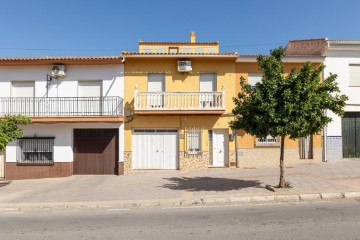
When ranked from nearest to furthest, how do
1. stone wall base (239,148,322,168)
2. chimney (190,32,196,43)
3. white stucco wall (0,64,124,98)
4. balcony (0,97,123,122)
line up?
balcony (0,97,123,122)
white stucco wall (0,64,124,98)
stone wall base (239,148,322,168)
chimney (190,32,196,43)

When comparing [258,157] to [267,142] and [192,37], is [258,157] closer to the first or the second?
[267,142]

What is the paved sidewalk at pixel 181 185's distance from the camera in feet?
31.9

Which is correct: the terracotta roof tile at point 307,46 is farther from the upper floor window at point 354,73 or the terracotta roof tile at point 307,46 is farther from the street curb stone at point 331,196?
the street curb stone at point 331,196

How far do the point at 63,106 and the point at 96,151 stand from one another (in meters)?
3.03

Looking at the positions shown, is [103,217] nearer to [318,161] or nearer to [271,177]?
[271,177]

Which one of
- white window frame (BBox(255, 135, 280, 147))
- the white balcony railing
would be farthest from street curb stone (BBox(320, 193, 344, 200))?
the white balcony railing

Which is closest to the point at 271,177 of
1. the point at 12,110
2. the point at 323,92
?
the point at 323,92

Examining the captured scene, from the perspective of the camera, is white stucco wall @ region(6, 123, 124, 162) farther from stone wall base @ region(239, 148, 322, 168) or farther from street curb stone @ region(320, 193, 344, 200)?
street curb stone @ region(320, 193, 344, 200)

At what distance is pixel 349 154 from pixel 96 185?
47.8 ft

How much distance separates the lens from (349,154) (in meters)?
17.2

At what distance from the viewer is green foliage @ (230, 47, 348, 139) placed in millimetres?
9367

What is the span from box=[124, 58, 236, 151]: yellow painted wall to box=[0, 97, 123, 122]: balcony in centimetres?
87

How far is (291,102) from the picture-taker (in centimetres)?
945

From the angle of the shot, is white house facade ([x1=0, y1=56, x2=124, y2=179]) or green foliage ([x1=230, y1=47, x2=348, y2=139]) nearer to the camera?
green foliage ([x1=230, y1=47, x2=348, y2=139])
